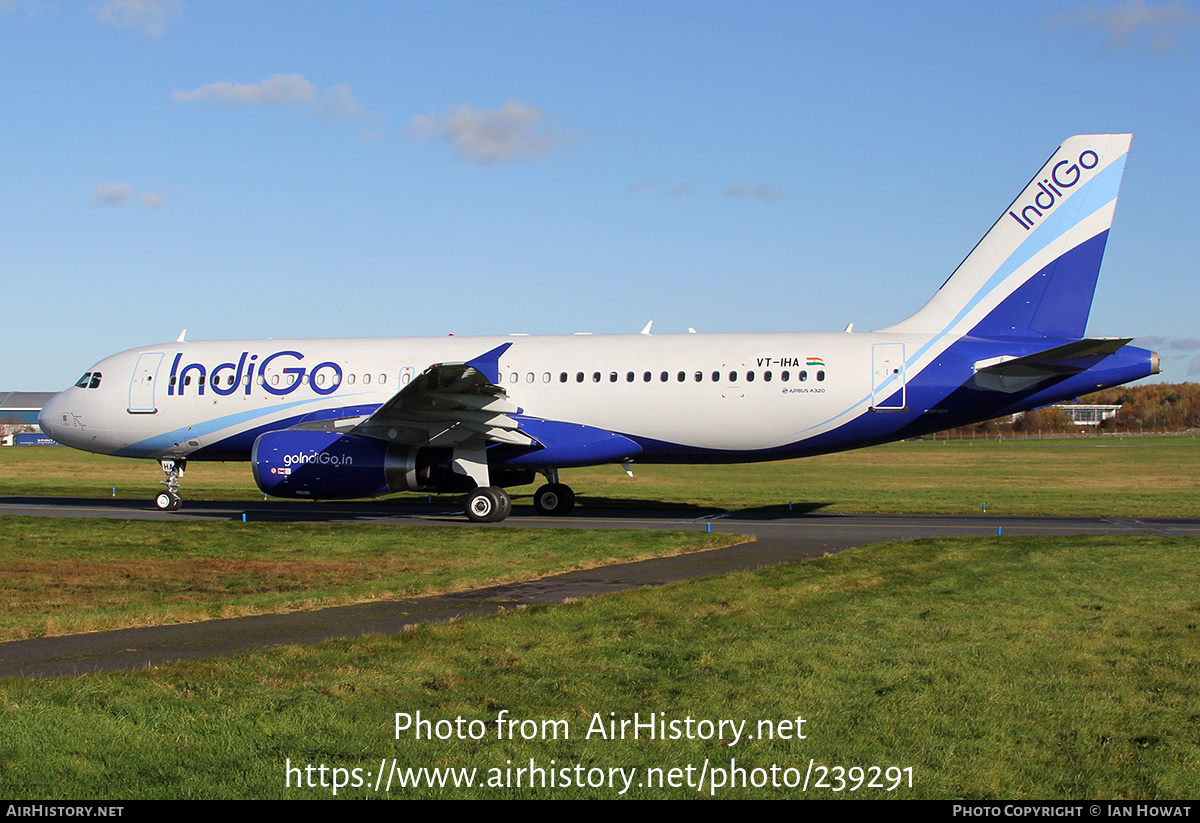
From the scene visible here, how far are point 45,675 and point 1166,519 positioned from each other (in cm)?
2372

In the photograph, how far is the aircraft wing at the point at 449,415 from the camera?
22.9 meters

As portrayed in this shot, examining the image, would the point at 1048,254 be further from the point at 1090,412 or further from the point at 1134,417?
the point at 1090,412

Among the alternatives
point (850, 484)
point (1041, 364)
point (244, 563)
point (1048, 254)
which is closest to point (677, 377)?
point (1041, 364)

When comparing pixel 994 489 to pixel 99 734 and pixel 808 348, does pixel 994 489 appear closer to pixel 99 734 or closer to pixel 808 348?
A: pixel 808 348

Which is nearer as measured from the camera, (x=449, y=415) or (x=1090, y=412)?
(x=449, y=415)

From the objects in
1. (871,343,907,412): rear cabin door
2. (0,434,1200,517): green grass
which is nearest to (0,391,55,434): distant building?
(0,434,1200,517): green grass

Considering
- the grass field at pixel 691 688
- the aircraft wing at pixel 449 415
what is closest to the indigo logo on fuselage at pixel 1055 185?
the grass field at pixel 691 688

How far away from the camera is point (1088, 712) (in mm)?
7359

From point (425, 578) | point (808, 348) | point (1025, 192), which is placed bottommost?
point (425, 578)

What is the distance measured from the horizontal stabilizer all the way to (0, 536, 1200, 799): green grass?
348 inches

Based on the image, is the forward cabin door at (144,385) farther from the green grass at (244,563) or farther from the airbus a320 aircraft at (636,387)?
the green grass at (244,563)

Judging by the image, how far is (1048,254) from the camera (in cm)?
2225

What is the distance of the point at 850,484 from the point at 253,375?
22803 mm
